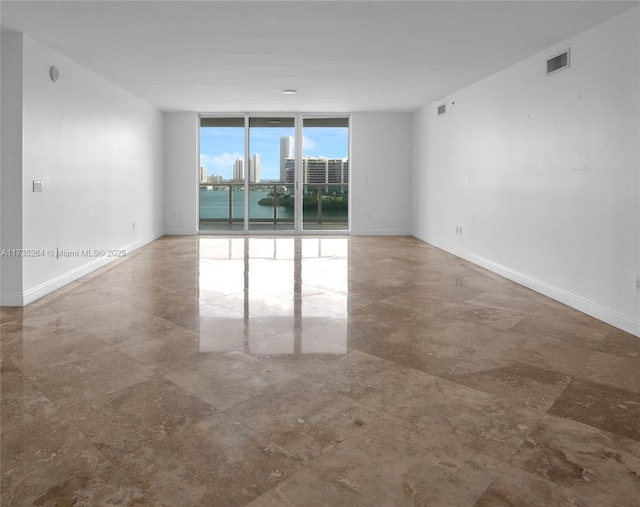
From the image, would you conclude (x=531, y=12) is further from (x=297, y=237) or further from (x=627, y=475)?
(x=297, y=237)

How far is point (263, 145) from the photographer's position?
9.50 m

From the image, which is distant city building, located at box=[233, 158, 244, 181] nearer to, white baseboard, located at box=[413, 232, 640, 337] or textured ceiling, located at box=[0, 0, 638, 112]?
textured ceiling, located at box=[0, 0, 638, 112]

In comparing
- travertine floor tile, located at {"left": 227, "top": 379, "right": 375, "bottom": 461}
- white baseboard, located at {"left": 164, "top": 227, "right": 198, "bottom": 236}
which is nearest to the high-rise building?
white baseboard, located at {"left": 164, "top": 227, "right": 198, "bottom": 236}

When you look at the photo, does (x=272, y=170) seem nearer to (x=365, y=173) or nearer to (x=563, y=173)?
(x=365, y=173)

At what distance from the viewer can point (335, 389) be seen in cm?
241

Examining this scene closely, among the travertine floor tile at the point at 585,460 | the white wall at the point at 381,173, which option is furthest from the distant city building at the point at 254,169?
the travertine floor tile at the point at 585,460

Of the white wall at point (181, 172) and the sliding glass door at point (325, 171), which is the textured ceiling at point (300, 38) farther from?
the sliding glass door at point (325, 171)

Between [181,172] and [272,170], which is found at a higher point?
[272,170]

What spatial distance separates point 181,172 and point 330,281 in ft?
17.3

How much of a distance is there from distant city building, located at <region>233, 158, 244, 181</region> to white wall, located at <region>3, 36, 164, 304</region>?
7.48 ft

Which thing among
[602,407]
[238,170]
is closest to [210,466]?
[602,407]

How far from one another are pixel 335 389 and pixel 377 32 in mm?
3163

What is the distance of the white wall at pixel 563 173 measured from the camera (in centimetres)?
352

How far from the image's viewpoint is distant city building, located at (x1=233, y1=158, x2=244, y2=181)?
9625 mm
